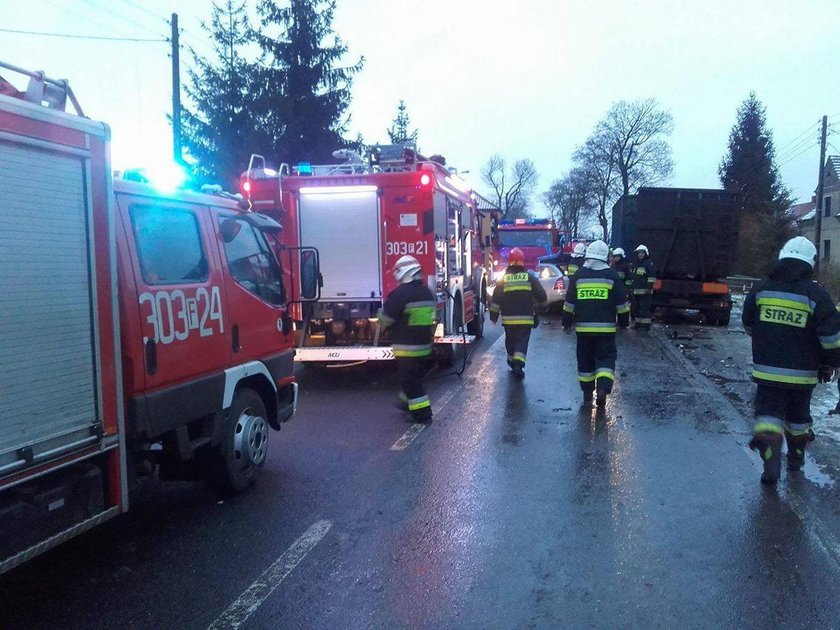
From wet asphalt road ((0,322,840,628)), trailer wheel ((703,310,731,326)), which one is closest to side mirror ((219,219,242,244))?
wet asphalt road ((0,322,840,628))

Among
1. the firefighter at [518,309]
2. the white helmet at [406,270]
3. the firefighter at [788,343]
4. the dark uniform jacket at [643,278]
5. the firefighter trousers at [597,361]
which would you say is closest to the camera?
the firefighter at [788,343]

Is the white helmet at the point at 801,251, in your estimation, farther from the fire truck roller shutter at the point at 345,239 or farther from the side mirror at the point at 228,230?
the fire truck roller shutter at the point at 345,239

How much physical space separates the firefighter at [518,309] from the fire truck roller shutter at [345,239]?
5.87ft

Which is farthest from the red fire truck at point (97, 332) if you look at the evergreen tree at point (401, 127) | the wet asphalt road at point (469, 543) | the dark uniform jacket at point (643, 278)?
the evergreen tree at point (401, 127)

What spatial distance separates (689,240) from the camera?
710 inches

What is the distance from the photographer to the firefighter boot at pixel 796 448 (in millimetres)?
5570

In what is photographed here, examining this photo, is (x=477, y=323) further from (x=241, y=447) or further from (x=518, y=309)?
(x=241, y=447)

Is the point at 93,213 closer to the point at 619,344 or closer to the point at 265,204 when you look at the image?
the point at 265,204

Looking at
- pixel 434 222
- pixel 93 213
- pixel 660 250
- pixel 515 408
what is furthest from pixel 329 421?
pixel 660 250

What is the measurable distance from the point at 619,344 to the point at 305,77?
17.3m

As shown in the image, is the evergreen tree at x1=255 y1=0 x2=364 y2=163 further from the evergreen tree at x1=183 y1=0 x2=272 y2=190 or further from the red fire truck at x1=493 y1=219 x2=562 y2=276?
the red fire truck at x1=493 y1=219 x2=562 y2=276

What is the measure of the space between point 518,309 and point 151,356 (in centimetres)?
653

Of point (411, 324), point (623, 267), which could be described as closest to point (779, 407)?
point (411, 324)

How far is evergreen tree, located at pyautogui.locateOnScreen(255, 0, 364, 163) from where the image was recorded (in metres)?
25.7
